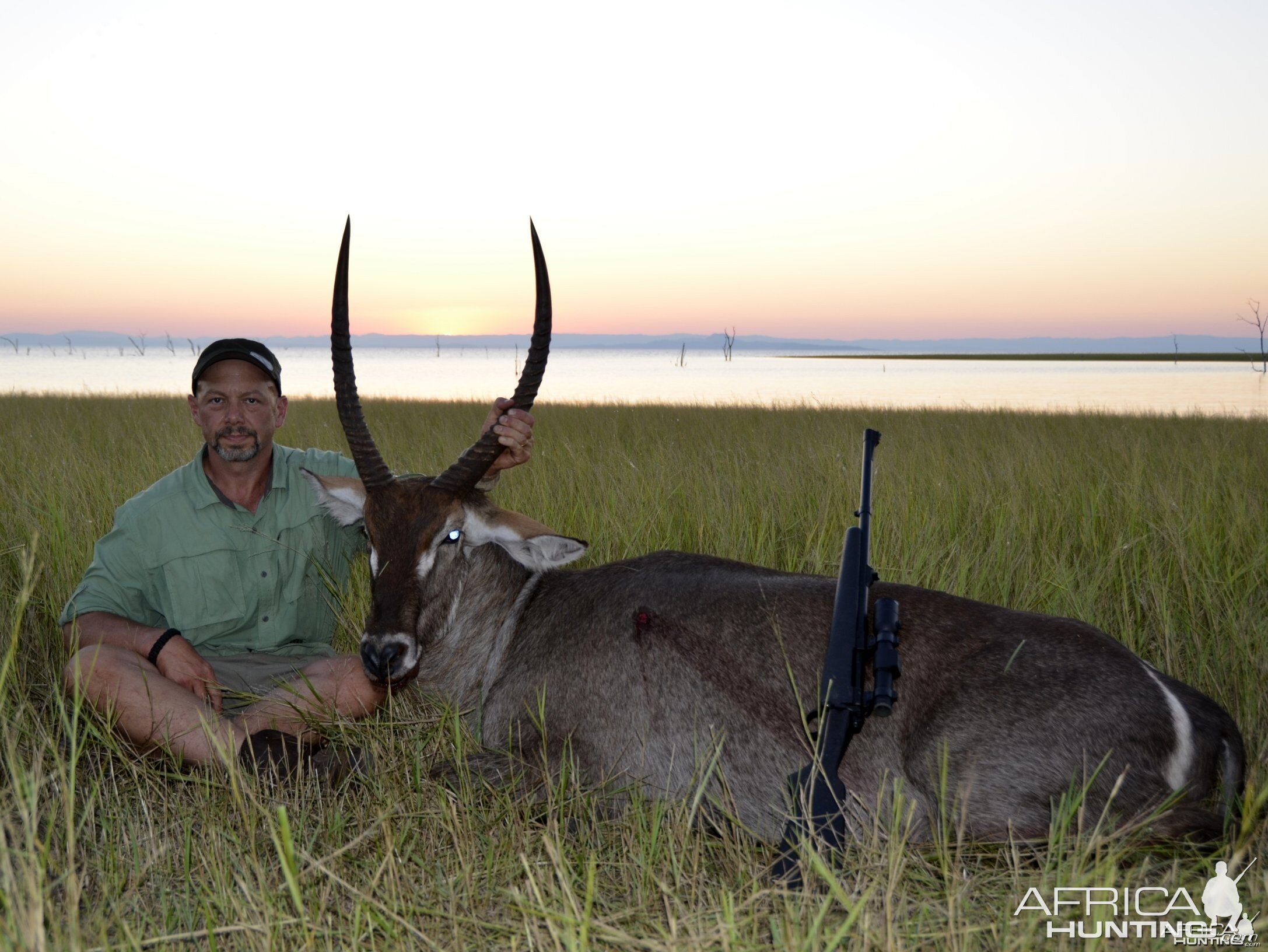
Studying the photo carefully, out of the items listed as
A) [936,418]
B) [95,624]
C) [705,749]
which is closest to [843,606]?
[705,749]

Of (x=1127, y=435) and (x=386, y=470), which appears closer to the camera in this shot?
(x=386, y=470)

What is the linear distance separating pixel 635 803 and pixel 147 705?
231cm

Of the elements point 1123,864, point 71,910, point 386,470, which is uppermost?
point 386,470

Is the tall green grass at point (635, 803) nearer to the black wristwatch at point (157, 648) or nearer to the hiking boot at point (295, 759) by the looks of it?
the hiking boot at point (295, 759)

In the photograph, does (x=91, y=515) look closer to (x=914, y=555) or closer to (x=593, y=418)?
Result: (x=914, y=555)

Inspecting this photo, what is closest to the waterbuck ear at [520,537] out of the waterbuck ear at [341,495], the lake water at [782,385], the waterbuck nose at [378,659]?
the waterbuck ear at [341,495]

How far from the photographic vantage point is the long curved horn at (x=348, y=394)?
4.37 metres

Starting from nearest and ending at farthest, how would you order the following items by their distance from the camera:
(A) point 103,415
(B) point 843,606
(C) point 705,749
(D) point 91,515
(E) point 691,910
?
(E) point 691,910 → (B) point 843,606 → (C) point 705,749 → (D) point 91,515 → (A) point 103,415

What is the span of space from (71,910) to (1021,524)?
637 centimetres

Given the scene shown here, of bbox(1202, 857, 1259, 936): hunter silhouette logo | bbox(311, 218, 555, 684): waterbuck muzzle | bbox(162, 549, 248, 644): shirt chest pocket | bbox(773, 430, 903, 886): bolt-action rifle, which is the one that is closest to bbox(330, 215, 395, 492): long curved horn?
bbox(311, 218, 555, 684): waterbuck muzzle

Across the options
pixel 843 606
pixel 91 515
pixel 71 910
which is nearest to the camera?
pixel 71 910

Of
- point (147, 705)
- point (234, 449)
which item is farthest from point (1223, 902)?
point (234, 449)

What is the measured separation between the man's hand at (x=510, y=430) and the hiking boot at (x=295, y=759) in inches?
58.5

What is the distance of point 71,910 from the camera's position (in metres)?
2.45
